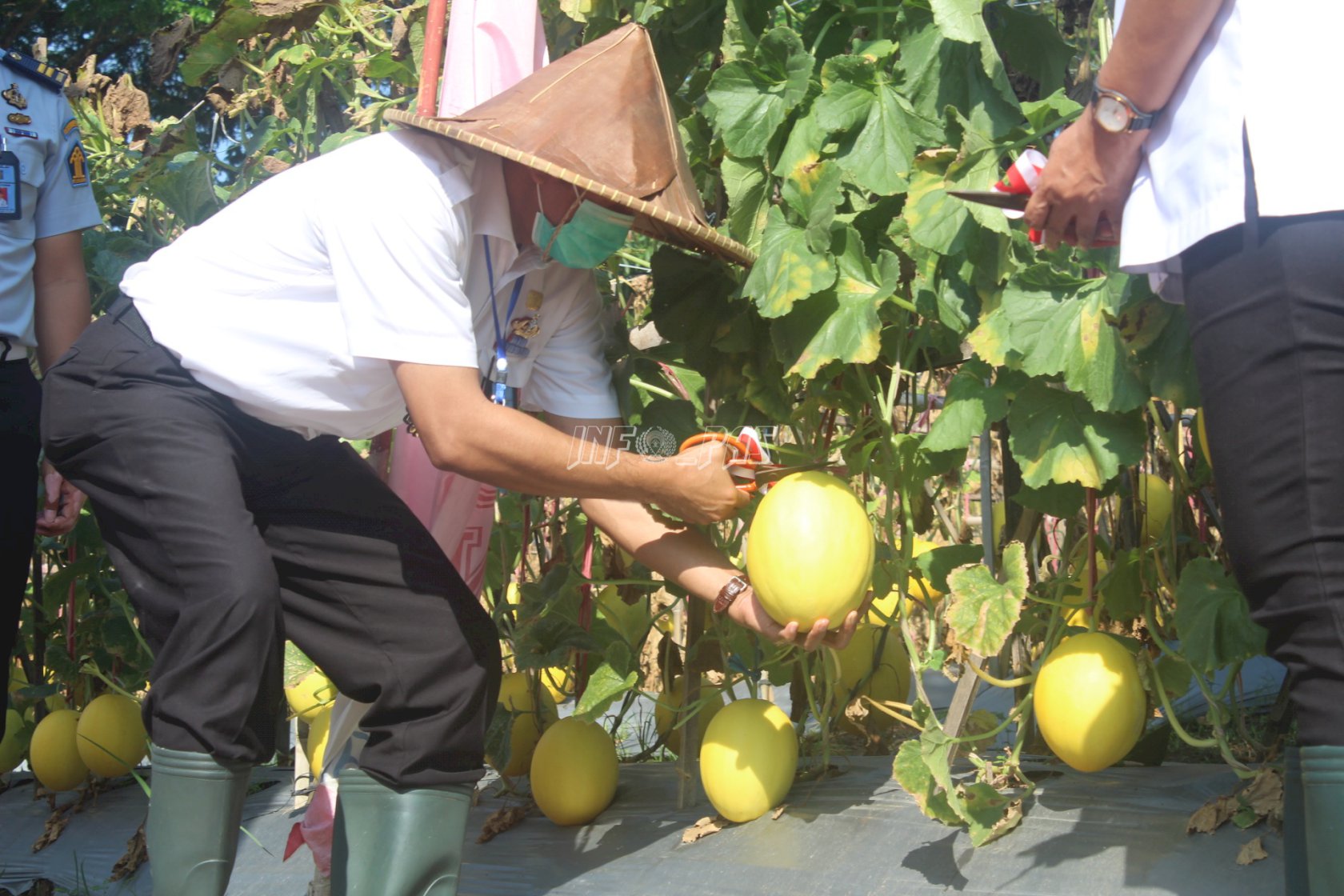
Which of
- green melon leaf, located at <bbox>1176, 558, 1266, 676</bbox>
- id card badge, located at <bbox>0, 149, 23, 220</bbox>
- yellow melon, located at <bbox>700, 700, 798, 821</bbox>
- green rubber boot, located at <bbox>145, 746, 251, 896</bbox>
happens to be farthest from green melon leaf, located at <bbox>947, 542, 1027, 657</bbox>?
id card badge, located at <bbox>0, 149, 23, 220</bbox>

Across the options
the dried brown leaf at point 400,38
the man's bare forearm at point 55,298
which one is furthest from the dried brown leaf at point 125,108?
the man's bare forearm at point 55,298

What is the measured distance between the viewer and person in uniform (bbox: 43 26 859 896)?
73.0 inches

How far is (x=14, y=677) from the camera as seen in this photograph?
4.02m

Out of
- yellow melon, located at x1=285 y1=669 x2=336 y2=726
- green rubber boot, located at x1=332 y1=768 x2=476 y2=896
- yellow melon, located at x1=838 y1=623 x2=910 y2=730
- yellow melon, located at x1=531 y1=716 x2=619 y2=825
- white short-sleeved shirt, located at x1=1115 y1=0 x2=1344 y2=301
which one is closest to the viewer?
white short-sleeved shirt, located at x1=1115 y1=0 x2=1344 y2=301

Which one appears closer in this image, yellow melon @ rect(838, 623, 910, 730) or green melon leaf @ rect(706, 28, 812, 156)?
green melon leaf @ rect(706, 28, 812, 156)

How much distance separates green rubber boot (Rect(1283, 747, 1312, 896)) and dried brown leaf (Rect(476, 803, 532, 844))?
1.63 m

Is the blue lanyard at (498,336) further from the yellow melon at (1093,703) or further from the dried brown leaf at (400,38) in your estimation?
the dried brown leaf at (400,38)

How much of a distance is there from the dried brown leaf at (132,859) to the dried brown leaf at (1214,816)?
2.20 metres

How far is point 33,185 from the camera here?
8.49ft

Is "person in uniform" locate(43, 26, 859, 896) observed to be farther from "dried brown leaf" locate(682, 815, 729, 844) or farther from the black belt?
"dried brown leaf" locate(682, 815, 729, 844)

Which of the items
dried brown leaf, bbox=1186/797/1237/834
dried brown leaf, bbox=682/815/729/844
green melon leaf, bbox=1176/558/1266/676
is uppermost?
green melon leaf, bbox=1176/558/1266/676

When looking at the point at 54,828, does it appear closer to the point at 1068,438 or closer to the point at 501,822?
the point at 501,822

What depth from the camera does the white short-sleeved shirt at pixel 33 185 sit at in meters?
2.53

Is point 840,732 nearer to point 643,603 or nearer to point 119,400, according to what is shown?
point 643,603
